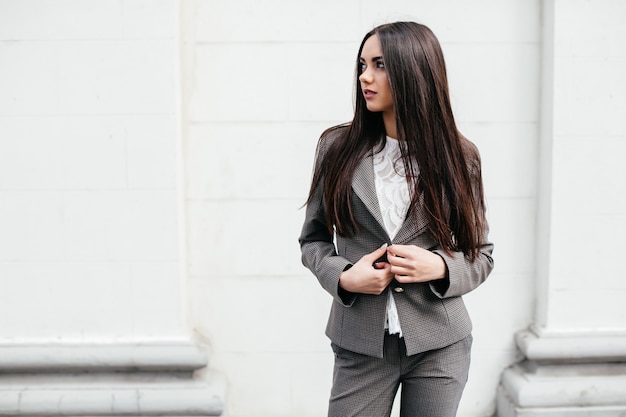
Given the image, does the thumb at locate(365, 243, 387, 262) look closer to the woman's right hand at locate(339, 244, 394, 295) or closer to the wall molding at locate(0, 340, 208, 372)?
the woman's right hand at locate(339, 244, 394, 295)

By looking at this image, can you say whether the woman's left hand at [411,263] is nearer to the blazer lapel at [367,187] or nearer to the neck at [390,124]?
the blazer lapel at [367,187]

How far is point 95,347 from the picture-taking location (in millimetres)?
3379

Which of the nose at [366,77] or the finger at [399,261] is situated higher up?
the nose at [366,77]

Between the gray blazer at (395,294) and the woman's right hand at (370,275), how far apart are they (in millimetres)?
52

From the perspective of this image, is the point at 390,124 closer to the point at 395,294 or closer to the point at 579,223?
the point at 395,294

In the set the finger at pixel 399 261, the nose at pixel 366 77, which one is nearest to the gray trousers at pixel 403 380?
the finger at pixel 399 261

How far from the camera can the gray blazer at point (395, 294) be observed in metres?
2.11

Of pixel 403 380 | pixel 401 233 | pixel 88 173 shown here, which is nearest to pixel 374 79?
pixel 401 233

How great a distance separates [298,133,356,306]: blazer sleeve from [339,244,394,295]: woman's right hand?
0.18 feet

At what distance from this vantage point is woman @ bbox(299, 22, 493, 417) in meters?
2.08

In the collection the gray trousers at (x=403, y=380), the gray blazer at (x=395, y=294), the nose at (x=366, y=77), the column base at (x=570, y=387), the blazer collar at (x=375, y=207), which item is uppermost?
the nose at (x=366, y=77)

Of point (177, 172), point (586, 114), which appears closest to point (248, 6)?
point (177, 172)

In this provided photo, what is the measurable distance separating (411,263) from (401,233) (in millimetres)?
135

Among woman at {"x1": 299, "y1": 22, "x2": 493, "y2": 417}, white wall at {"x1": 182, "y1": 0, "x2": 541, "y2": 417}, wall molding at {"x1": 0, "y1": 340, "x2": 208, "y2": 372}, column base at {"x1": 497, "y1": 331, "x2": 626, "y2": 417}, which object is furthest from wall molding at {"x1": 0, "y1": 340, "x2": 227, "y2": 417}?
column base at {"x1": 497, "y1": 331, "x2": 626, "y2": 417}
